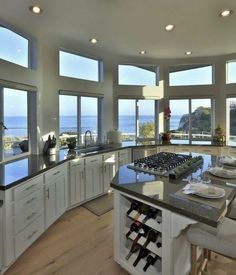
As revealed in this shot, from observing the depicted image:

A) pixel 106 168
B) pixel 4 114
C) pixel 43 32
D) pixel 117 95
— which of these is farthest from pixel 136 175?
pixel 117 95

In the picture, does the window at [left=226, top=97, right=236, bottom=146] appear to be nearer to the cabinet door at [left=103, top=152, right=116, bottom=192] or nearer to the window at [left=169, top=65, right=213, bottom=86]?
the window at [left=169, top=65, right=213, bottom=86]

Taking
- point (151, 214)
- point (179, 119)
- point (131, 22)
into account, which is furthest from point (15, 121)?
point (179, 119)

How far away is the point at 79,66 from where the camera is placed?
467cm

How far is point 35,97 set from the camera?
145 inches

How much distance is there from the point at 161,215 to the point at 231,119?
4.56 meters

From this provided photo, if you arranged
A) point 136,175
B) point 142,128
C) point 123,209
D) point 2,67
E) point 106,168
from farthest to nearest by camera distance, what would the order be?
point 142,128 → point 106,168 → point 2,67 → point 136,175 → point 123,209

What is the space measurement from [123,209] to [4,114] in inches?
90.7

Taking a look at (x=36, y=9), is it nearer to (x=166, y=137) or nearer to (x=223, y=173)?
(x=223, y=173)

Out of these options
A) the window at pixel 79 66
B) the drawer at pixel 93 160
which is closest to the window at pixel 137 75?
the window at pixel 79 66

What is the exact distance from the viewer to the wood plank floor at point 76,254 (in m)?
2.22

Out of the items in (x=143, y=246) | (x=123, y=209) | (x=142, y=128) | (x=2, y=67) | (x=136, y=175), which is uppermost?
(x=2, y=67)

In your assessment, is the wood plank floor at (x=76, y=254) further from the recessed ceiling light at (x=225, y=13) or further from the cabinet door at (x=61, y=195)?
the recessed ceiling light at (x=225, y=13)

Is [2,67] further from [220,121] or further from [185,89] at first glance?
[220,121]

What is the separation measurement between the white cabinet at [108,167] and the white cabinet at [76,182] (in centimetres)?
55
